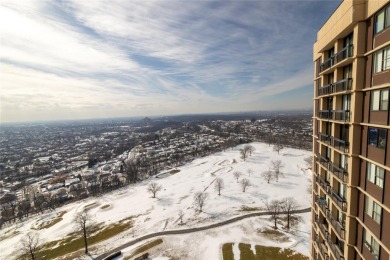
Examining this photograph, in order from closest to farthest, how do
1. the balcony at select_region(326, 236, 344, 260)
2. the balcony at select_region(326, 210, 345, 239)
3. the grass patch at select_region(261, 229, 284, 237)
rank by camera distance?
the balcony at select_region(326, 210, 345, 239) < the balcony at select_region(326, 236, 344, 260) < the grass patch at select_region(261, 229, 284, 237)

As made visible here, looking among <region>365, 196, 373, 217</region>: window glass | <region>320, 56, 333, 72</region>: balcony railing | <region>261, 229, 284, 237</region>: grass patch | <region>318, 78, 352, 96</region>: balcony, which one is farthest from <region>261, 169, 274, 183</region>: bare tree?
<region>365, 196, 373, 217</region>: window glass

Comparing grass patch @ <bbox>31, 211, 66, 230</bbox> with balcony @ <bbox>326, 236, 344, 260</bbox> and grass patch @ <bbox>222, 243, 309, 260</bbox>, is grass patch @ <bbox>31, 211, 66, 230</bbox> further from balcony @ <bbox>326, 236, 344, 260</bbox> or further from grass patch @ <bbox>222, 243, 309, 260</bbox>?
balcony @ <bbox>326, 236, 344, 260</bbox>

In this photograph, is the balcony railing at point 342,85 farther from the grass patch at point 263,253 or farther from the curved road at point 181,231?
the curved road at point 181,231

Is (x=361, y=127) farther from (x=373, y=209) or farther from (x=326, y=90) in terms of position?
(x=326, y=90)

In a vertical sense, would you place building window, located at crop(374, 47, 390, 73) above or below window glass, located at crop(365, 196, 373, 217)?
above

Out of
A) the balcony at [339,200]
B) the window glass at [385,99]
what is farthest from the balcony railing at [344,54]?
the balcony at [339,200]

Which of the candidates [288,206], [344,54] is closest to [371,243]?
[344,54]

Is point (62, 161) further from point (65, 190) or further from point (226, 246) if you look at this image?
point (226, 246)

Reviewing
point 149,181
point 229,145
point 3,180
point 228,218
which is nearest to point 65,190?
point 149,181
